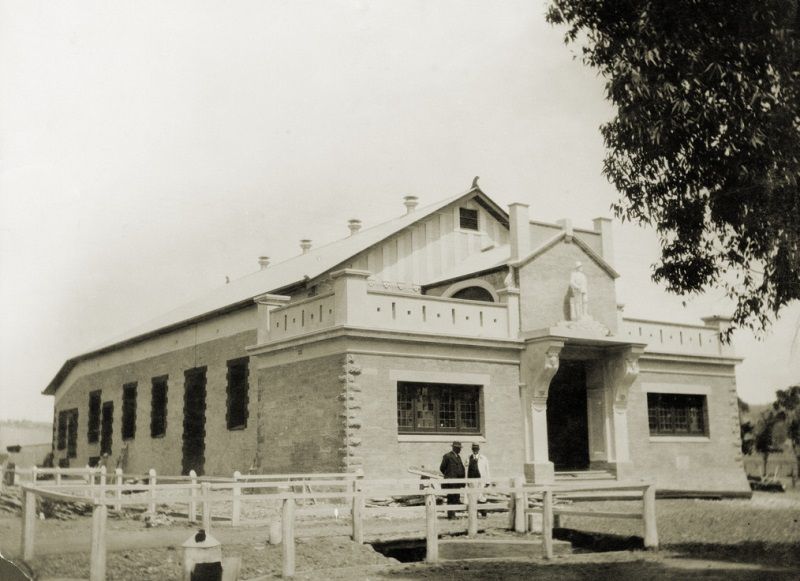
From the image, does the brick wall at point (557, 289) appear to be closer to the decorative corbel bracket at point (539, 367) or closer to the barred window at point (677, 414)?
the decorative corbel bracket at point (539, 367)

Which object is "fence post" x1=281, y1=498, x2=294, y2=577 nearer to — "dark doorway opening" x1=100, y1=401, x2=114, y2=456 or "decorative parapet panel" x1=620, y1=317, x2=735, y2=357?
"decorative parapet panel" x1=620, y1=317, x2=735, y2=357

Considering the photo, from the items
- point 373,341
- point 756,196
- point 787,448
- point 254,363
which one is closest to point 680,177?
point 756,196

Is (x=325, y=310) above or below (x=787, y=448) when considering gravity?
above

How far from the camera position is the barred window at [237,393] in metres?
25.7

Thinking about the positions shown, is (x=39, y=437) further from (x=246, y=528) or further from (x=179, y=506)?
(x=246, y=528)

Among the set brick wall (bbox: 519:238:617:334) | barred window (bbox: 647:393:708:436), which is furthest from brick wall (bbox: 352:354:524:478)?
barred window (bbox: 647:393:708:436)

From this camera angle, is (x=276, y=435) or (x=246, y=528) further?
(x=276, y=435)

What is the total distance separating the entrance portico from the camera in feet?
71.1

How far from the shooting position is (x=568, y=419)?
966 inches

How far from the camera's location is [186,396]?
29.6 m

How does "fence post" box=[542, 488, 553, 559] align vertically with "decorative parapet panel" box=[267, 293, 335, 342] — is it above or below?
below

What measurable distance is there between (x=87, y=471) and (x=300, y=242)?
16.5 meters

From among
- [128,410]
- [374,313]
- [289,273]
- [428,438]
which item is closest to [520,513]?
[428,438]

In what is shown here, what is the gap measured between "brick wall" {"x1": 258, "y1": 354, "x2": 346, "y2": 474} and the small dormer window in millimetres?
7913
